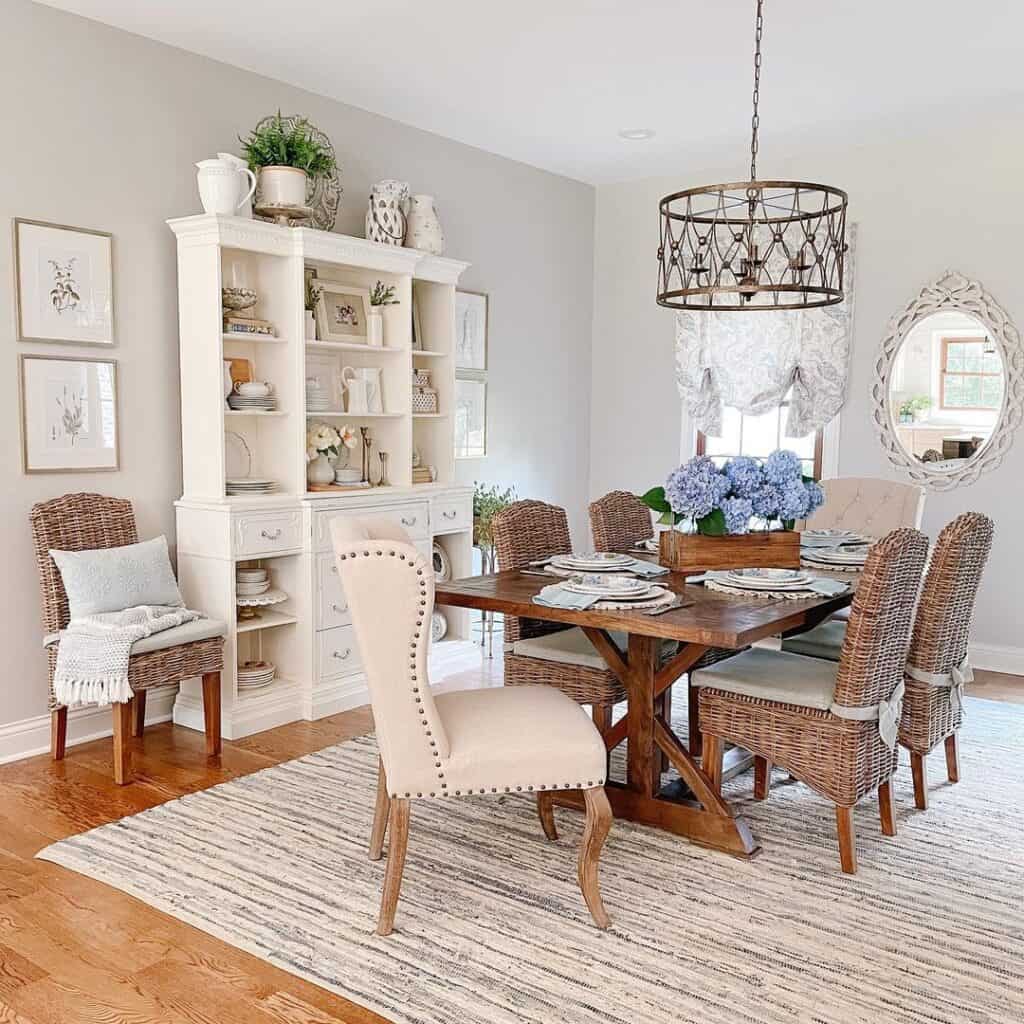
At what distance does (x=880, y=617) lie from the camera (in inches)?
108

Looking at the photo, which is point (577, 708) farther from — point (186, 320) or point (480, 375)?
point (480, 375)

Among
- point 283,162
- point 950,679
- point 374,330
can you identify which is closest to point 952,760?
point 950,679

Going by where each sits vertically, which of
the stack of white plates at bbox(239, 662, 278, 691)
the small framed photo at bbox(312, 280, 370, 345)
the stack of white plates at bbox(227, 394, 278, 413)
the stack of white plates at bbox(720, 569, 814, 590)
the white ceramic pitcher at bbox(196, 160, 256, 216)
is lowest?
the stack of white plates at bbox(239, 662, 278, 691)

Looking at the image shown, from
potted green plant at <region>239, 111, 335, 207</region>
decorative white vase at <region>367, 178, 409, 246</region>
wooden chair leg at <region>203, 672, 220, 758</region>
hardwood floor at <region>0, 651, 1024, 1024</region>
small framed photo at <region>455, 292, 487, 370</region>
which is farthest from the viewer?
small framed photo at <region>455, 292, 487, 370</region>

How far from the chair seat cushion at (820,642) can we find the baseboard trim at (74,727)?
7.79 feet

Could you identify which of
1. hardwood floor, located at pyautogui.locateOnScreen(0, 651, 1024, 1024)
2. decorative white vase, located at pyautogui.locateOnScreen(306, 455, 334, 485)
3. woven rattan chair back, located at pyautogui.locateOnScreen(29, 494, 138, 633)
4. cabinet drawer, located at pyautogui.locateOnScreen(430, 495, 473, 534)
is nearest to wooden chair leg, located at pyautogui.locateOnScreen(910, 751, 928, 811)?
hardwood floor, located at pyautogui.locateOnScreen(0, 651, 1024, 1024)

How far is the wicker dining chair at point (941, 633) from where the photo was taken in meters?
3.04

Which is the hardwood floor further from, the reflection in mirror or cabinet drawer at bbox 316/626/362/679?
the reflection in mirror

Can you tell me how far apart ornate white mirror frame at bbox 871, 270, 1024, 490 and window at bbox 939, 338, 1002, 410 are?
56mm

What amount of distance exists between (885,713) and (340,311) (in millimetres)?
2896

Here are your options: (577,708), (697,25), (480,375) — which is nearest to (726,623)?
(577,708)

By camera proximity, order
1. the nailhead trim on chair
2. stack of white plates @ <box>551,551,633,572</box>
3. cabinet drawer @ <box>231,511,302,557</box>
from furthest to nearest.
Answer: cabinet drawer @ <box>231,511,302,557</box>, stack of white plates @ <box>551,551,633,572</box>, the nailhead trim on chair

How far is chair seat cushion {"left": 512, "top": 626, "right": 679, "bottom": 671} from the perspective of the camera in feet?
11.1

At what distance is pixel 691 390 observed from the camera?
6125 millimetres
